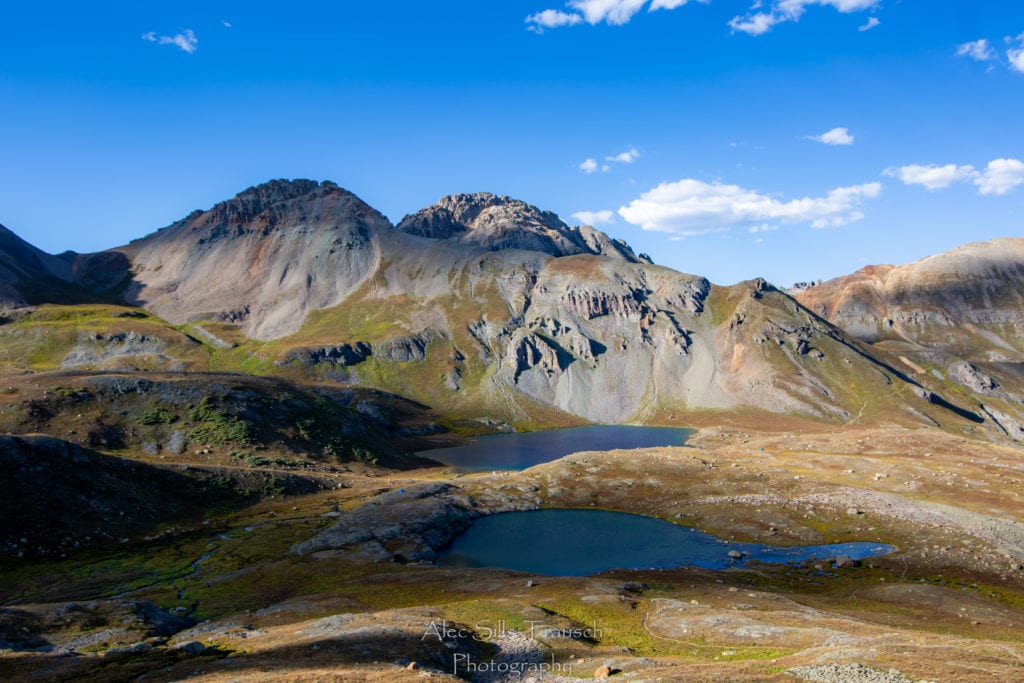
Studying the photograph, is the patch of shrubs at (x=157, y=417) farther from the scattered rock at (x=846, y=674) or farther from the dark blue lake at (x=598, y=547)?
the scattered rock at (x=846, y=674)

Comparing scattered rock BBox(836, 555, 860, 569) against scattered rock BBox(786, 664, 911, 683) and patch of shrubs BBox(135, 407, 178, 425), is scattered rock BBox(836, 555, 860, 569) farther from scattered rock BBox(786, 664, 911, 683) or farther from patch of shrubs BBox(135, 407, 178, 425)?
patch of shrubs BBox(135, 407, 178, 425)

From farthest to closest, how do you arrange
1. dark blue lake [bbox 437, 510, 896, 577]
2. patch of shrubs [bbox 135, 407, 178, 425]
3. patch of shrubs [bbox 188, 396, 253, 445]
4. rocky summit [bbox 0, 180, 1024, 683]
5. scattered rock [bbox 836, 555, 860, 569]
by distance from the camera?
patch of shrubs [bbox 188, 396, 253, 445]
patch of shrubs [bbox 135, 407, 178, 425]
dark blue lake [bbox 437, 510, 896, 577]
scattered rock [bbox 836, 555, 860, 569]
rocky summit [bbox 0, 180, 1024, 683]

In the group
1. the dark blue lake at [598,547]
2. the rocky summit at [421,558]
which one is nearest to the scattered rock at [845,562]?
the rocky summit at [421,558]

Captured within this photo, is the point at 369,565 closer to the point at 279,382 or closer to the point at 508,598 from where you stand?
the point at 508,598

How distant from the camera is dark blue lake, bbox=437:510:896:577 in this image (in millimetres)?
85438

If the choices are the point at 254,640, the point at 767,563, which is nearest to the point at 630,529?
the point at 767,563

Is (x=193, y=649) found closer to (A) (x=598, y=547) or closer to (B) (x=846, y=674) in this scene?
(B) (x=846, y=674)

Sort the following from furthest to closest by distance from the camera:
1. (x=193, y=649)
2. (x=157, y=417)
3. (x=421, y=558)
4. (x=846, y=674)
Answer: (x=157, y=417)
(x=421, y=558)
(x=193, y=649)
(x=846, y=674)

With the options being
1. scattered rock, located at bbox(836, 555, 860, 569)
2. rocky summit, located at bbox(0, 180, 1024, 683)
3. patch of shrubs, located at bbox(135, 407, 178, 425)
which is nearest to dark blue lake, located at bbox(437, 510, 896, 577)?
rocky summit, located at bbox(0, 180, 1024, 683)

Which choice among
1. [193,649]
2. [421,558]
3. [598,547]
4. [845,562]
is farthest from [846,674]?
[598,547]

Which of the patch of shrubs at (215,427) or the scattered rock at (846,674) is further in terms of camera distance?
the patch of shrubs at (215,427)

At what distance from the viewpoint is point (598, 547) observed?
9438cm

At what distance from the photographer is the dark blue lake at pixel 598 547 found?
85.4m

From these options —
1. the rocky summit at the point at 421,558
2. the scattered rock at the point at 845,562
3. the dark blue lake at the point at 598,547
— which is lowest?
the dark blue lake at the point at 598,547
